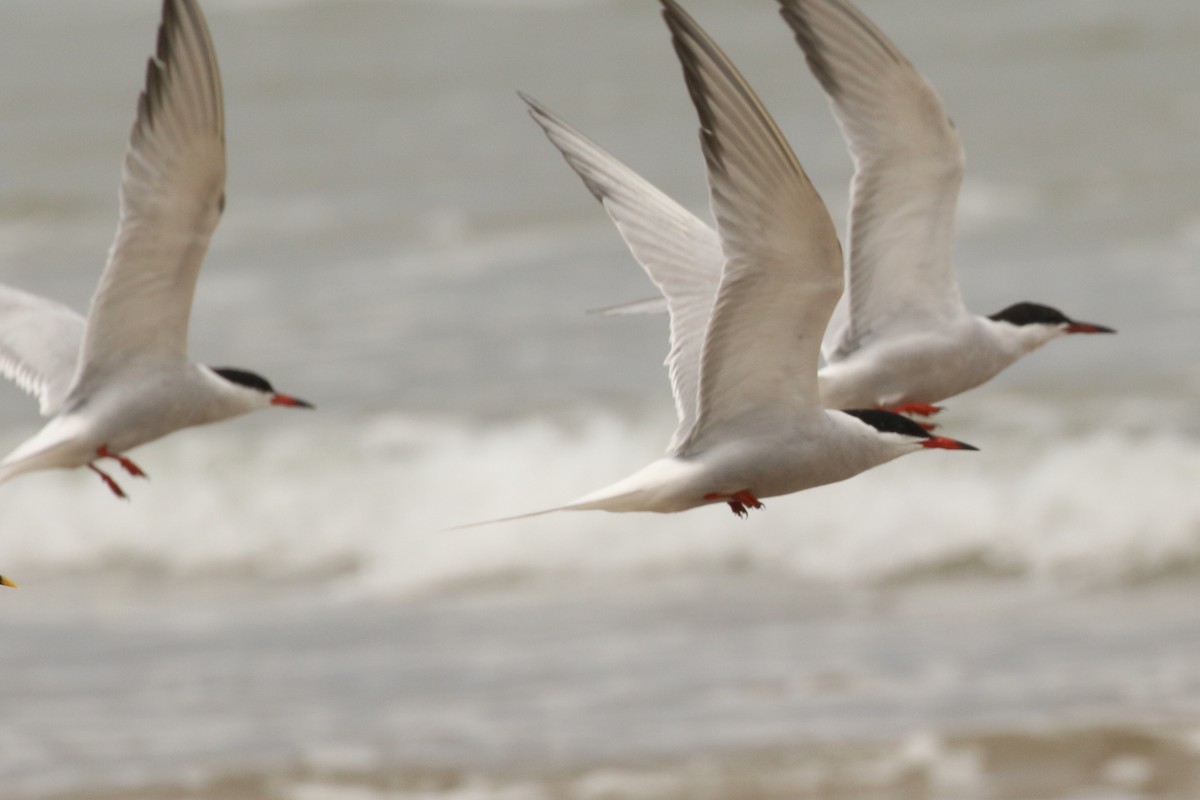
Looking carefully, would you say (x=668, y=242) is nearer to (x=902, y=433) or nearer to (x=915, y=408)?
A: (x=915, y=408)

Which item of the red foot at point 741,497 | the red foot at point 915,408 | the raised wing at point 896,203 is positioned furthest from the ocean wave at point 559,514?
the red foot at point 741,497

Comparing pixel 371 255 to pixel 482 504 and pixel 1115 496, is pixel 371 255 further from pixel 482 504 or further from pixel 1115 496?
pixel 1115 496

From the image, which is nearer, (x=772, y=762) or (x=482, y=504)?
(x=772, y=762)

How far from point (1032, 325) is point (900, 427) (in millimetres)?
1380

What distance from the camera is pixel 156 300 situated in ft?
17.2

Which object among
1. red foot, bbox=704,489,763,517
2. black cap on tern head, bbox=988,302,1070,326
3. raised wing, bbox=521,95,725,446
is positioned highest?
raised wing, bbox=521,95,725,446

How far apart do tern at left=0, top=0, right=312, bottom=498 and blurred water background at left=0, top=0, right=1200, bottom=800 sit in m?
2.69

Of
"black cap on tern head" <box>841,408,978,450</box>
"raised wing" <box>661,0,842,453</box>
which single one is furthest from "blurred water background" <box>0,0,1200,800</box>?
"raised wing" <box>661,0,842,453</box>

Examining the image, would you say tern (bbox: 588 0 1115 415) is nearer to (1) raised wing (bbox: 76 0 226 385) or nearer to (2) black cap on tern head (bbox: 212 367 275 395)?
(2) black cap on tern head (bbox: 212 367 275 395)

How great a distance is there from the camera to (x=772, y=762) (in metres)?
7.66

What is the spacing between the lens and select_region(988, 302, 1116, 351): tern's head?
6.12 m

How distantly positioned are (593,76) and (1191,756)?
1545 cm

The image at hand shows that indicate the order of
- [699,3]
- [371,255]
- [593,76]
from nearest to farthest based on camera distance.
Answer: [371,255] → [593,76] → [699,3]

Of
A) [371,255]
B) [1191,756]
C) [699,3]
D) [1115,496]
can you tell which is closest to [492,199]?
[371,255]
